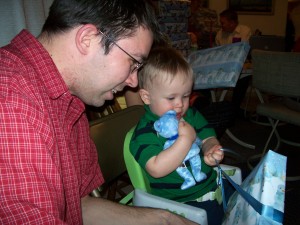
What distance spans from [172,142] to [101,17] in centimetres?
52

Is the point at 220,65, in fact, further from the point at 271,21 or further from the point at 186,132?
the point at 271,21

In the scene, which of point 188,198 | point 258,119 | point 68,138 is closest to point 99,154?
point 68,138

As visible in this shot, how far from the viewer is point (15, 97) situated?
0.56 metres

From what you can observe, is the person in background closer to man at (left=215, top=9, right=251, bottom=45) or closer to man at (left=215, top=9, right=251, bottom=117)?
man at (left=215, top=9, right=251, bottom=117)

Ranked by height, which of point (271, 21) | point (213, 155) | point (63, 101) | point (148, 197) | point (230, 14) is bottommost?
point (148, 197)

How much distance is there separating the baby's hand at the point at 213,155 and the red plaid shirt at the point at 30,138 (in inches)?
21.4

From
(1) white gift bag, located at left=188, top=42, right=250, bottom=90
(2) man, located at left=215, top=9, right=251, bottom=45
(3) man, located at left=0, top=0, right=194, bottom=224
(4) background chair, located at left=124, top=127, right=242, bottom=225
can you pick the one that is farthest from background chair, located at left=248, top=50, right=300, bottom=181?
(2) man, located at left=215, top=9, right=251, bottom=45

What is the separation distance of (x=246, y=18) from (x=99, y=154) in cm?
654

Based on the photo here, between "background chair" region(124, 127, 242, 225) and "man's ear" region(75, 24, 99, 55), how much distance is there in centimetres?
45

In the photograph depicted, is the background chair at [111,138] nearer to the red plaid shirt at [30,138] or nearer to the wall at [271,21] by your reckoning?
the red plaid shirt at [30,138]

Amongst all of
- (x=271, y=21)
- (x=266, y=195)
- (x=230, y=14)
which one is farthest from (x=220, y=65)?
(x=271, y=21)

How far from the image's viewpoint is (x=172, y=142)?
1056mm

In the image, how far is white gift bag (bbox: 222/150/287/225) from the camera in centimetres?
74

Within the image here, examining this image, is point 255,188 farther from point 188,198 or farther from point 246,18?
point 246,18
